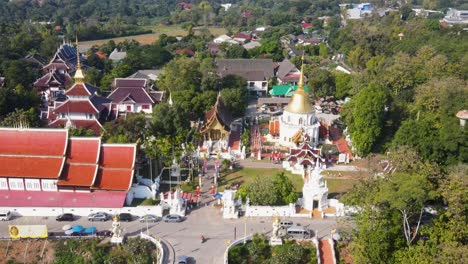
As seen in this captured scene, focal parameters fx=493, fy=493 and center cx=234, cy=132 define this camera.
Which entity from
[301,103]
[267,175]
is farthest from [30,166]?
[301,103]

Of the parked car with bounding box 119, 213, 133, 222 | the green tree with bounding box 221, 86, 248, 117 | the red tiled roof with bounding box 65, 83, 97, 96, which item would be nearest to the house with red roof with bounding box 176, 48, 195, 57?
the green tree with bounding box 221, 86, 248, 117

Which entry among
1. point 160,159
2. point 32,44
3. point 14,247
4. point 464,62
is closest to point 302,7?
point 32,44

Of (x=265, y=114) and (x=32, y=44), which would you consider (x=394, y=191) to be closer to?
(x=265, y=114)

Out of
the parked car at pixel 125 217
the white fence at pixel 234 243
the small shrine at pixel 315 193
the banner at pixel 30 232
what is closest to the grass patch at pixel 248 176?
the small shrine at pixel 315 193

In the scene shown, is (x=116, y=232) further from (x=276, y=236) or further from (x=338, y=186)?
(x=338, y=186)

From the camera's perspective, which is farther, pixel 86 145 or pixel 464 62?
pixel 464 62

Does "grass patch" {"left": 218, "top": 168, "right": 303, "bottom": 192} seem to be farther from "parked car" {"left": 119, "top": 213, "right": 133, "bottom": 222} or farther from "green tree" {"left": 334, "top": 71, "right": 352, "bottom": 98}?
"green tree" {"left": 334, "top": 71, "right": 352, "bottom": 98}

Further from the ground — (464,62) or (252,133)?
(464,62)
